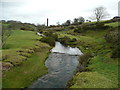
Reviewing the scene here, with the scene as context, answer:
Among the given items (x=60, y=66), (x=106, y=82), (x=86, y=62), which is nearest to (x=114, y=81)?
(x=106, y=82)

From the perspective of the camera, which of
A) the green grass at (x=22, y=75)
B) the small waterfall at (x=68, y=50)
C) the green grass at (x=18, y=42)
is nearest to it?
the green grass at (x=22, y=75)

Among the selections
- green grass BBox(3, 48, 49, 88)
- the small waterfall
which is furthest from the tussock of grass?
the small waterfall

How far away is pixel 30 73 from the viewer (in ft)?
93.5

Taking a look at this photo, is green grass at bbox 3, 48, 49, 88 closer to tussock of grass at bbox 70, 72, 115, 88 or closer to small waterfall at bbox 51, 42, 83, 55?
tussock of grass at bbox 70, 72, 115, 88

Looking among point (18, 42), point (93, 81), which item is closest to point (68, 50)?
point (18, 42)

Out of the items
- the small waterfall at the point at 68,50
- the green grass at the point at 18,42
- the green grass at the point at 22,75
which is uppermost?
the green grass at the point at 18,42

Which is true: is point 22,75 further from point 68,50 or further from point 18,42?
point 18,42

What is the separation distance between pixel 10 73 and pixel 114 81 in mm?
19391

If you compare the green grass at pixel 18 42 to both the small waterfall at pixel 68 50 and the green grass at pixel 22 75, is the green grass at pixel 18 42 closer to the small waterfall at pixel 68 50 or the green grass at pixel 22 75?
the small waterfall at pixel 68 50

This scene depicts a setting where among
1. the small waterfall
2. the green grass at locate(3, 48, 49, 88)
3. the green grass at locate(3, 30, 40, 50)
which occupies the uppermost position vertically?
the green grass at locate(3, 30, 40, 50)

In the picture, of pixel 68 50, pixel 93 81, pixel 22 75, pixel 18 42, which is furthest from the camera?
pixel 18 42

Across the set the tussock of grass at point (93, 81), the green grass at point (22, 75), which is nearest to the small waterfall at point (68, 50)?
the green grass at point (22, 75)

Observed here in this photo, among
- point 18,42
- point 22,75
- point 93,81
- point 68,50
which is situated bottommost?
point 22,75

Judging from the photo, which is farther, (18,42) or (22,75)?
(18,42)
